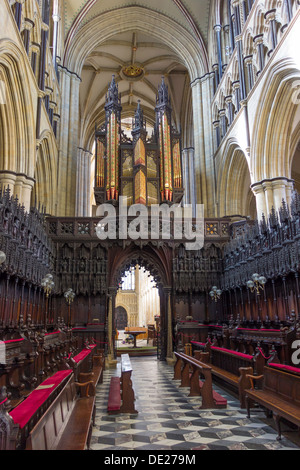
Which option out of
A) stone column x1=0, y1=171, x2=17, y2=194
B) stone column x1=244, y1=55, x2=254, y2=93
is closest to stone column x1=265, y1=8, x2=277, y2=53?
stone column x1=244, y1=55, x2=254, y2=93

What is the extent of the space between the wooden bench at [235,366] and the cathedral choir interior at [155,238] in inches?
1.9

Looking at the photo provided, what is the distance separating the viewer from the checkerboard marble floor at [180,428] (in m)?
4.22

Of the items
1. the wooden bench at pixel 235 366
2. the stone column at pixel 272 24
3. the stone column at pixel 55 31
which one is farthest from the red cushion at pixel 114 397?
the stone column at pixel 55 31

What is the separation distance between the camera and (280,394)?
15.7 feet

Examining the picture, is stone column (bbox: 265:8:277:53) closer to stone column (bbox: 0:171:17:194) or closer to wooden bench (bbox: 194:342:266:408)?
stone column (bbox: 0:171:17:194)

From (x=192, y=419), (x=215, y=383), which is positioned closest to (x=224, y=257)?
(x=215, y=383)

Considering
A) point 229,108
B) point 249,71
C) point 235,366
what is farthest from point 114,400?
point 229,108

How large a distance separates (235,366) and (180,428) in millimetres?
2919

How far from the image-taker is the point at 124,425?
205 inches

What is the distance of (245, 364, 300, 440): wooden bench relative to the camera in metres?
4.16

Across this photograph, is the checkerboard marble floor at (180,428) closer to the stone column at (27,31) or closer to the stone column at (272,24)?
the stone column at (272,24)

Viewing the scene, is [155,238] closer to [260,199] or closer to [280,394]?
[260,199]

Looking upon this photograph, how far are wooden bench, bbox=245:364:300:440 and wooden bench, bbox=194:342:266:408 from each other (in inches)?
20.2
